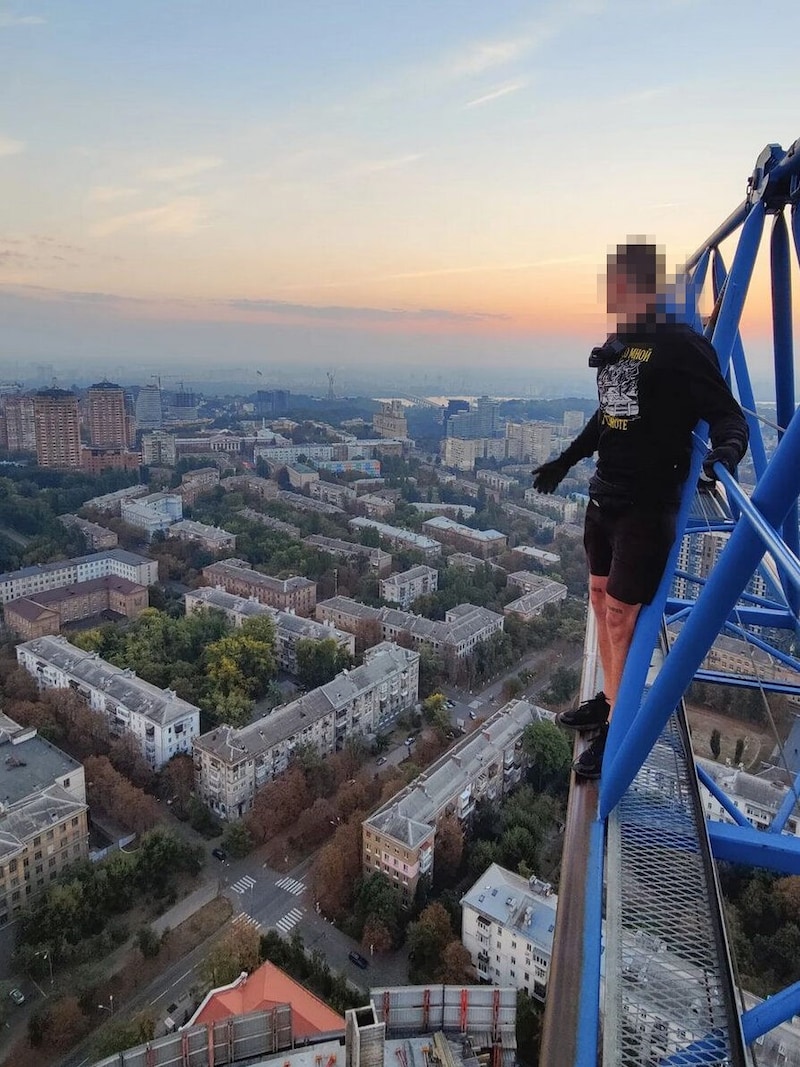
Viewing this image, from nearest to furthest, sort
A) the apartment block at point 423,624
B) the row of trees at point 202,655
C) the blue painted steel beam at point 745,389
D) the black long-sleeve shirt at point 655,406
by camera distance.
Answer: the black long-sleeve shirt at point 655,406 → the blue painted steel beam at point 745,389 → the row of trees at point 202,655 → the apartment block at point 423,624

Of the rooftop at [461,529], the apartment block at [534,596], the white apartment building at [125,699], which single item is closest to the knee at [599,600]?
the white apartment building at [125,699]

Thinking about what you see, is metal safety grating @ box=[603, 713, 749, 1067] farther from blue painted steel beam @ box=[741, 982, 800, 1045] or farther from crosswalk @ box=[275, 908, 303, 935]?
crosswalk @ box=[275, 908, 303, 935]

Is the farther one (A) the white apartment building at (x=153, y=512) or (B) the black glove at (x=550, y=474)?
(A) the white apartment building at (x=153, y=512)

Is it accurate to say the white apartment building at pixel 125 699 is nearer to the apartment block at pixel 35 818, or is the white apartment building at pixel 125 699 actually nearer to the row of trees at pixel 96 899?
the apartment block at pixel 35 818

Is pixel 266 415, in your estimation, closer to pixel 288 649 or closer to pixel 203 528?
pixel 203 528

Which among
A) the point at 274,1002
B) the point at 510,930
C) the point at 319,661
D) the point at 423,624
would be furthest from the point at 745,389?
the point at 423,624

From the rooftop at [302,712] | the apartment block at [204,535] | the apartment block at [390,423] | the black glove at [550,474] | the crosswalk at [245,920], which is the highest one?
the apartment block at [390,423]

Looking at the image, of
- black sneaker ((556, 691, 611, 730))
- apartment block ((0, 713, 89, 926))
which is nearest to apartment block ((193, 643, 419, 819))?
apartment block ((0, 713, 89, 926))
